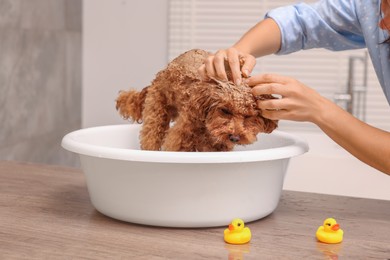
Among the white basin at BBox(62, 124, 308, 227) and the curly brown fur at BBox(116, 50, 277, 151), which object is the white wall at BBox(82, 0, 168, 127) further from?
the white basin at BBox(62, 124, 308, 227)

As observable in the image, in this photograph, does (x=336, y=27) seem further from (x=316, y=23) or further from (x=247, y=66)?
(x=247, y=66)

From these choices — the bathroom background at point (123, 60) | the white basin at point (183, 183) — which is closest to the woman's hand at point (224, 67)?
the white basin at point (183, 183)

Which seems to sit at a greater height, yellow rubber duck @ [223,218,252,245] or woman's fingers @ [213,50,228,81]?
woman's fingers @ [213,50,228,81]

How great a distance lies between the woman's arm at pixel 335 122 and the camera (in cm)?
91

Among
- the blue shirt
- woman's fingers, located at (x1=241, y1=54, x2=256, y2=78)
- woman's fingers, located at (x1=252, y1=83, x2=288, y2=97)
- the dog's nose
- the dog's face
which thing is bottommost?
the dog's nose

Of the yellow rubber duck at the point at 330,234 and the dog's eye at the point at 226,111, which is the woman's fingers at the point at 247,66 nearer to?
the dog's eye at the point at 226,111

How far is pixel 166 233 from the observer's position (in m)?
0.86

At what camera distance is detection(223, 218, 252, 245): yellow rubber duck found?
0.81 m

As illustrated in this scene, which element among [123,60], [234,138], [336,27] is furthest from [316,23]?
[123,60]

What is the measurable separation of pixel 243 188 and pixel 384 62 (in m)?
0.52

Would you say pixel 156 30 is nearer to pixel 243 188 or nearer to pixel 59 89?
pixel 59 89

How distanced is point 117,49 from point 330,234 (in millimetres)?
2230

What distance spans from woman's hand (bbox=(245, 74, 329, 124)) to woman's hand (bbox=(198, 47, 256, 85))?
0.02 m

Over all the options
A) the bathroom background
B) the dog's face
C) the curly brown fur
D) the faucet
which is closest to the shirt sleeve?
the curly brown fur
